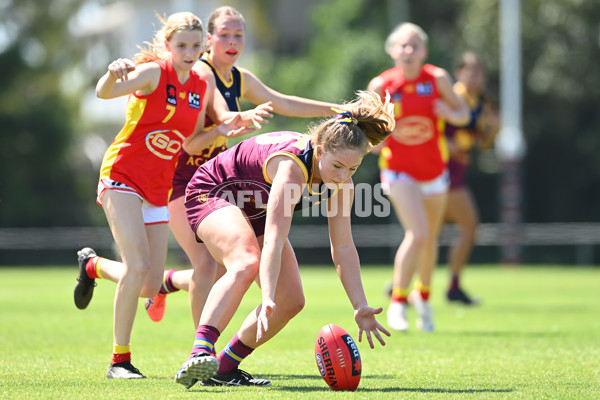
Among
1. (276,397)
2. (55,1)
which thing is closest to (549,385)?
(276,397)

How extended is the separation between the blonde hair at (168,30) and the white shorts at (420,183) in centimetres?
328

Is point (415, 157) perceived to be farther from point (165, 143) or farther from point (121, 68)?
point (121, 68)

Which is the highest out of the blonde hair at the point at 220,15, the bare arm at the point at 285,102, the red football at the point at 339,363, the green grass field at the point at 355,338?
the blonde hair at the point at 220,15

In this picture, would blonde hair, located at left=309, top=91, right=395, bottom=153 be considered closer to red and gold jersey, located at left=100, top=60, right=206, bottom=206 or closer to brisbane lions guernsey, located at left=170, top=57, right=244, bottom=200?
red and gold jersey, located at left=100, top=60, right=206, bottom=206

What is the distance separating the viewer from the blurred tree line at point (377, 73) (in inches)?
1046

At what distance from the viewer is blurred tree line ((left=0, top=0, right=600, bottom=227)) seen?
87.2 feet

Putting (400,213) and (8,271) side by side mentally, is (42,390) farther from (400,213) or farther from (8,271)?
(8,271)

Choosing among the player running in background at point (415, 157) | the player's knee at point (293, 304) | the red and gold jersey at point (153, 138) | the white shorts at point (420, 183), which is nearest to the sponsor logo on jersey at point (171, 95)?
the red and gold jersey at point (153, 138)

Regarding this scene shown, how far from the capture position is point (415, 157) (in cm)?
914

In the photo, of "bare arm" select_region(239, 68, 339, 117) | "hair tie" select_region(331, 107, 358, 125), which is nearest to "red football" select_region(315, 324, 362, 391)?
"hair tie" select_region(331, 107, 358, 125)

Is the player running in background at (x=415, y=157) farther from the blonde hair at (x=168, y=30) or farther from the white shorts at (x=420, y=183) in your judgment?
the blonde hair at (x=168, y=30)

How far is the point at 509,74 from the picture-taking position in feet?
83.9

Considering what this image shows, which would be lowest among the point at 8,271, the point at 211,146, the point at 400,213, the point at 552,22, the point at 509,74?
the point at 8,271

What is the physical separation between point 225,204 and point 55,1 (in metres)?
29.7
